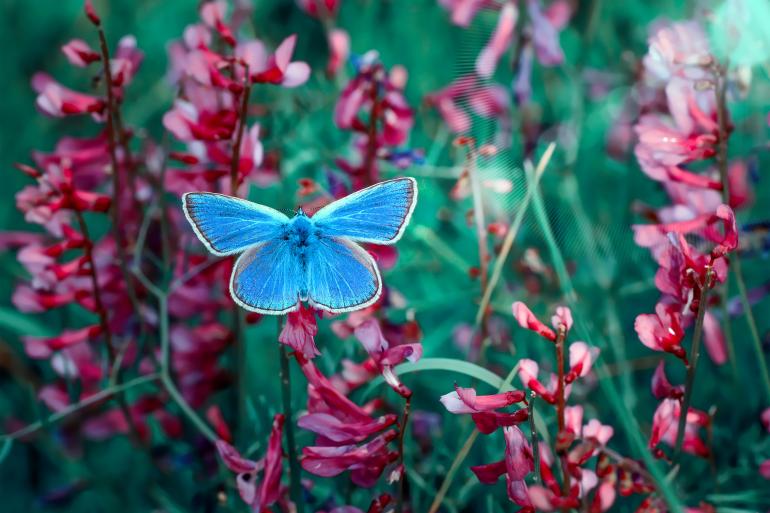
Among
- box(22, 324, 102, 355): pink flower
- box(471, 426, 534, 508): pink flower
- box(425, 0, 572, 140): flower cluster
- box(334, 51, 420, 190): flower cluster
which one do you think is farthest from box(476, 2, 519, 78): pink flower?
box(471, 426, 534, 508): pink flower

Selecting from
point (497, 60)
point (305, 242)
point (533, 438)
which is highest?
point (497, 60)

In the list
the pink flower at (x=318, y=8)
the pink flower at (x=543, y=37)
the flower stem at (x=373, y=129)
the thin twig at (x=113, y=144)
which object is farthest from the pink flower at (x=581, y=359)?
the pink flower at (x=318, y=8)

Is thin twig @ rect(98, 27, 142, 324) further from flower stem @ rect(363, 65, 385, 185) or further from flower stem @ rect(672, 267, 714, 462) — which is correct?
flower stem @ rect(672, 267, 714, 462)

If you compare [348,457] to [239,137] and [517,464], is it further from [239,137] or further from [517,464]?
[239,137]

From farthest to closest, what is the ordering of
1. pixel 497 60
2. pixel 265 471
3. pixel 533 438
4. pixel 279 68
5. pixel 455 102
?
pixel 497 60, pixel 455 102, pixel 279 68, pixel 265 471, pixel 533 438

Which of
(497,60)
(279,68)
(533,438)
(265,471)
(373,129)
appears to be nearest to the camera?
(533,438)

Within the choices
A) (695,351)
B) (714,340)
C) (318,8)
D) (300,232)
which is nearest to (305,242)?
(300,232)

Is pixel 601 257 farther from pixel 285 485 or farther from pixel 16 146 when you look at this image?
pixel 16 146
